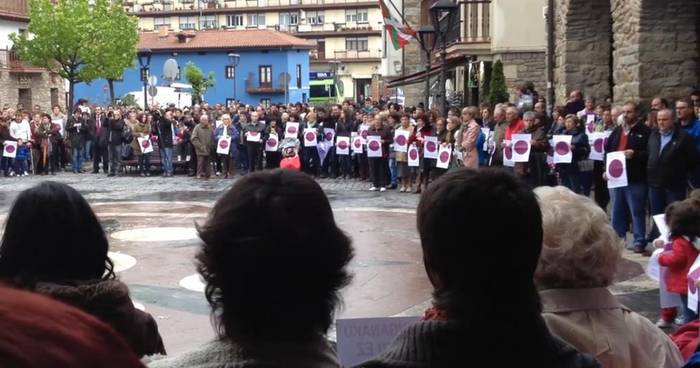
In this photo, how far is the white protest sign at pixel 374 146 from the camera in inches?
826

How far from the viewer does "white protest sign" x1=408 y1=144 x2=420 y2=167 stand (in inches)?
774

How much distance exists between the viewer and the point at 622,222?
12.7 m

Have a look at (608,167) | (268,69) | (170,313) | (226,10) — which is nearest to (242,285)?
(170,313)

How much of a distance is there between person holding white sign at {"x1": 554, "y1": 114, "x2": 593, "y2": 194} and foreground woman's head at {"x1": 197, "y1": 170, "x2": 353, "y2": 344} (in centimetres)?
1250

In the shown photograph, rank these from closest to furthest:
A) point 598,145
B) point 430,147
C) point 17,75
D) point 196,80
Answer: point 598,145 < point 430,147 < point 17,75 < point 196,80

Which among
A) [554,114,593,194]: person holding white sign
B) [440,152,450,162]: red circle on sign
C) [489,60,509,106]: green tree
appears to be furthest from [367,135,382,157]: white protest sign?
[554,114,593,194]: person holding white sign

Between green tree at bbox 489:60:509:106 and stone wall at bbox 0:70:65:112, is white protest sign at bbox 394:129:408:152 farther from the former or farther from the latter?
stone wall at bbox 0:70:65:112

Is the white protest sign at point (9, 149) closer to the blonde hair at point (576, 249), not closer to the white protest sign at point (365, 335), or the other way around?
Answer: the white protest sign at point (365, 335)

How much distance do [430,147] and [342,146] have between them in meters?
4.68

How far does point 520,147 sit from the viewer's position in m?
15.0

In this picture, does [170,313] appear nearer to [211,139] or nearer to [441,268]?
[441,268]

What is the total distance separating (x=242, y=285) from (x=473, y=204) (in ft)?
1.99

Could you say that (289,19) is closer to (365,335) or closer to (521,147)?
(521,147)

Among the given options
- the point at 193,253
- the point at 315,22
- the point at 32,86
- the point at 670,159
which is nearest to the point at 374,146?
the point at 670,159
